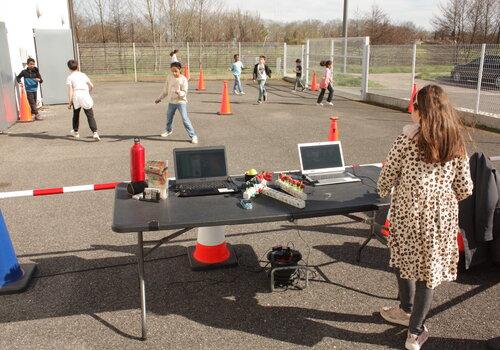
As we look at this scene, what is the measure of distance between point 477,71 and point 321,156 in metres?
9.40

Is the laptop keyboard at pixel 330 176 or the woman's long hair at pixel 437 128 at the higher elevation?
the woman's long hair at pixel 437 128

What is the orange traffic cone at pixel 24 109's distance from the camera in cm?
1348

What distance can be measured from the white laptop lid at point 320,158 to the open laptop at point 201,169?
0.74 m

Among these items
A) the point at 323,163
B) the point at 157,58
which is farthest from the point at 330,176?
the point at 157,58

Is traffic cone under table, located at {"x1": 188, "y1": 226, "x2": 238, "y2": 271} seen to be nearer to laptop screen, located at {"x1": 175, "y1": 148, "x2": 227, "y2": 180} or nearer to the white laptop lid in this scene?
laptop screen, located at {"x1": 175, "y1": 148, "x2": 227, "y2": 180}

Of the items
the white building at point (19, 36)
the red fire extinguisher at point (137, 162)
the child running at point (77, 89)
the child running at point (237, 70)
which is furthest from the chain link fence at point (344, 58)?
the red fire extinguisher at point (137, 162)

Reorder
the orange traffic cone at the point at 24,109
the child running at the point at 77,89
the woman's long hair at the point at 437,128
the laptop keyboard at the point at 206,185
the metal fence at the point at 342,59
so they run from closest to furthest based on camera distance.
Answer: the woman's long hair at the point at 437,128 → the laptop keyboard at the point at 206,185 → the child running at the point at 77,89 → the orange traffic cone at the point at 24,109 → the metal fence at the point at 342,59

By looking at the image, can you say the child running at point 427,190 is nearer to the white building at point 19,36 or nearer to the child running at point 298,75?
the white building at point 19,36

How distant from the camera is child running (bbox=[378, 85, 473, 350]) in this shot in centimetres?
287

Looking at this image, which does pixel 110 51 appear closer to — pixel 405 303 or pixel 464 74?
pixel 464 74

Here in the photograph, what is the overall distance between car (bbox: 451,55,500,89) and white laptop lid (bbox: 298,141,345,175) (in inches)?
351

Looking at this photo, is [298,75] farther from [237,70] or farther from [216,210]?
[216,210]

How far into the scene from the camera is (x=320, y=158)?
14.3 ft

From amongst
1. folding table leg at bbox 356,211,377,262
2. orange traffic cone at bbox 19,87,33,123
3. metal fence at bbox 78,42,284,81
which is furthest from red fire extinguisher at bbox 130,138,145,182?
metal fence at bbox 78,42,284,81
